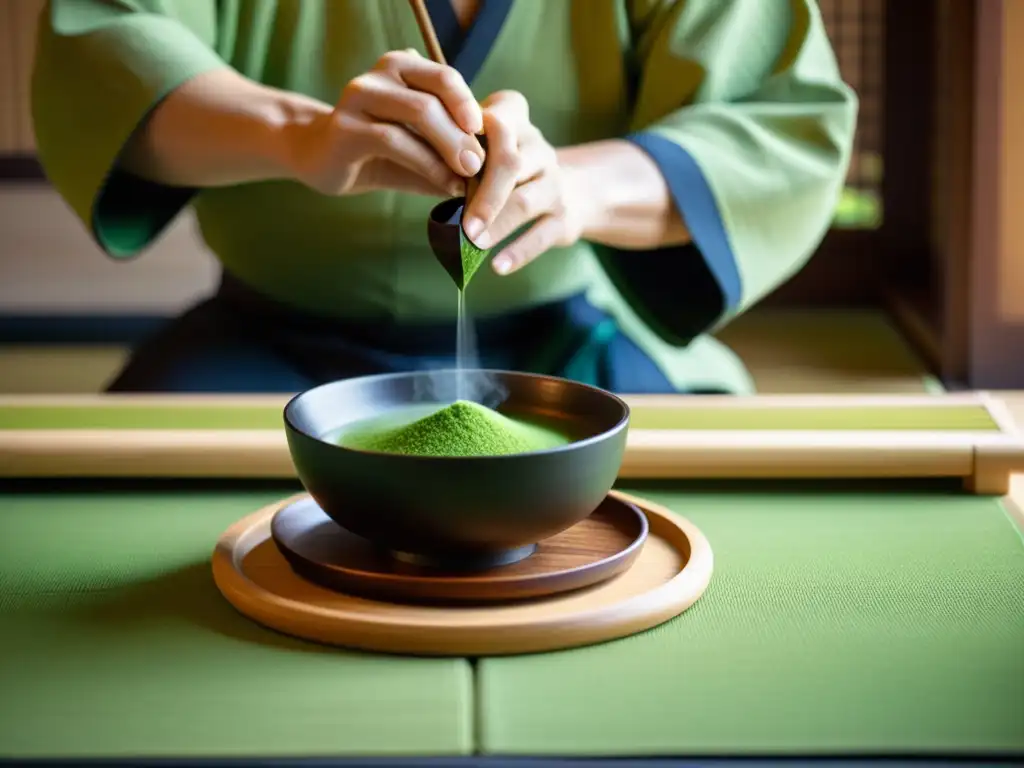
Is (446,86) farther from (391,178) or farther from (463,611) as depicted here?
(463,611)

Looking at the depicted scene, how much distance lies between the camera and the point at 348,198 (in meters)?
1.65

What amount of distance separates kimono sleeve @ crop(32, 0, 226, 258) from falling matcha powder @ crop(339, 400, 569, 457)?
71 cm

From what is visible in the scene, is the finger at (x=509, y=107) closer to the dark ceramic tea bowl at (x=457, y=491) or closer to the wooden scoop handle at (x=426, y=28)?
the wooden scoop handle at (x=426, y=28)

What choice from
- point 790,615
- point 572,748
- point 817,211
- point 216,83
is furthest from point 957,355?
point 572,748

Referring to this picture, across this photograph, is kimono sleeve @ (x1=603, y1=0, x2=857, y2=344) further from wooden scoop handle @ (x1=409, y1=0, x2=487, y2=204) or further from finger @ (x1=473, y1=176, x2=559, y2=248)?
wooden scoop handle @ (x1=409, y1=0, x2=487, y2=204)

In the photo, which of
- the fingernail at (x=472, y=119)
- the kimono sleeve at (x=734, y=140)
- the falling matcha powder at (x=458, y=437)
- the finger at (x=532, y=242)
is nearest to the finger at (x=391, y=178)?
the finger at (x=532, y=242)

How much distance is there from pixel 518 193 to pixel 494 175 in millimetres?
117

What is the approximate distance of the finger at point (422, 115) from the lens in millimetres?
1115

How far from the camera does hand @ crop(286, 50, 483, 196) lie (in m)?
1.12

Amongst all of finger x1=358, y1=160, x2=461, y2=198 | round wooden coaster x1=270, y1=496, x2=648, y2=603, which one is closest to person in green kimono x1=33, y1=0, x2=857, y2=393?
finger x1=358, y1=160, x2=461, y2=198

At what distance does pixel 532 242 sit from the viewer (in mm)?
1285

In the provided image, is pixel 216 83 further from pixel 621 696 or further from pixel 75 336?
pixel 75 336

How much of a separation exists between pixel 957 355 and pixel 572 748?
260 cm

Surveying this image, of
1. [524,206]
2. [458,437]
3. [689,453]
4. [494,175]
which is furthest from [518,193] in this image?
[458,437]
